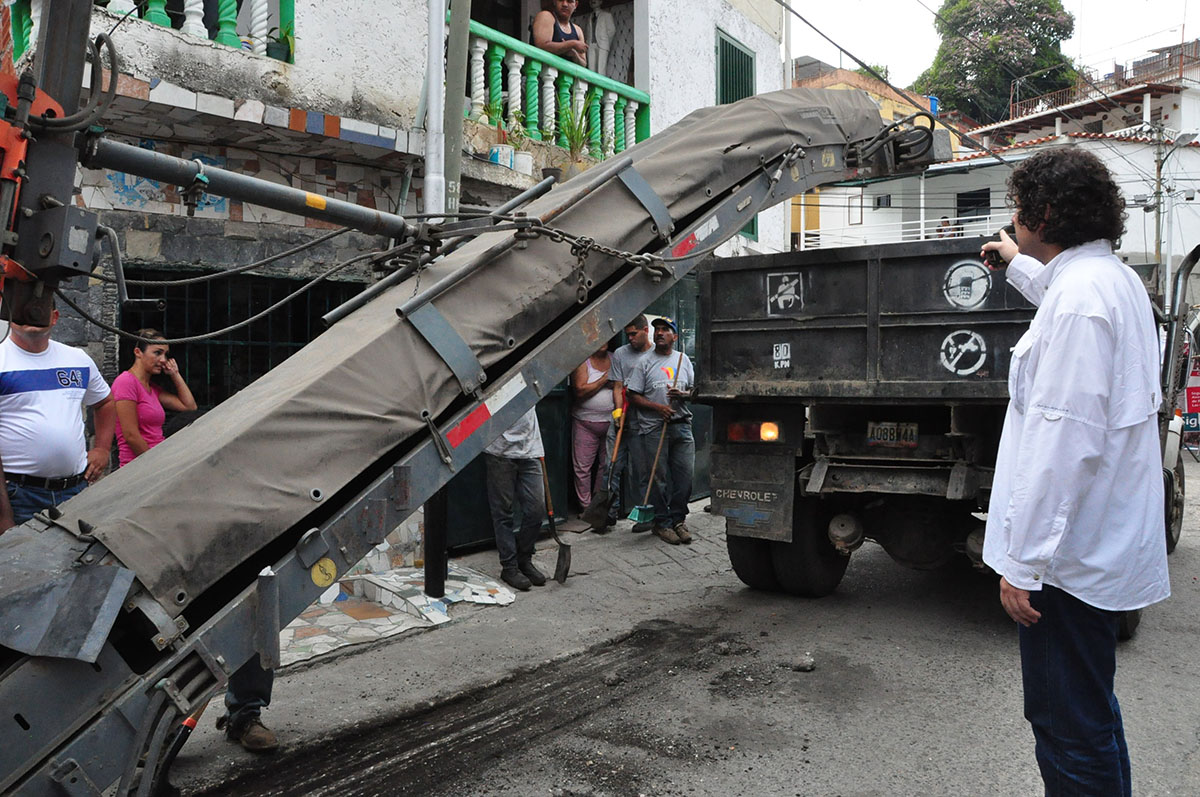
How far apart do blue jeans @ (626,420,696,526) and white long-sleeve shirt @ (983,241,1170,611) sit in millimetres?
5765

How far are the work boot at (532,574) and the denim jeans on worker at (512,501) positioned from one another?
0.12 feet

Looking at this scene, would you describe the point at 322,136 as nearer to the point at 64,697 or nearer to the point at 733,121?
the point at 733,121

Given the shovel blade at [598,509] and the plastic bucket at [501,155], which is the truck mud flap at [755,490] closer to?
the shovel blade at [598,509]

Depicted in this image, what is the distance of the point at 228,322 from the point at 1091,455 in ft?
19.0

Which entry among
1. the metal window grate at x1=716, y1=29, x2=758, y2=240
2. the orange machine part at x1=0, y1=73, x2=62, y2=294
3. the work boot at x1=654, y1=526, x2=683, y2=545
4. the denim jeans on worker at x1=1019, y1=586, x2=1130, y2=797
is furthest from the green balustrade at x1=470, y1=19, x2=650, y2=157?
the denim jeans on worker at x1=1019, y1=586, x2=1130, y2=797

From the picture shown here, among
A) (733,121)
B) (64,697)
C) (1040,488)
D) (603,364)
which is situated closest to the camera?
(1040,488)

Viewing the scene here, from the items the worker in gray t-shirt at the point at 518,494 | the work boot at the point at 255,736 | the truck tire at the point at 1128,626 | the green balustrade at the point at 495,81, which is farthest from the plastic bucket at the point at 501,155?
the truck tire at the point at 1128,626

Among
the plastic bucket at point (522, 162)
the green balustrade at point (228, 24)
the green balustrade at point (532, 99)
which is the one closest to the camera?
the green balustrade at point (228, 24)

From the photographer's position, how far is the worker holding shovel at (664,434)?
27.2 feet

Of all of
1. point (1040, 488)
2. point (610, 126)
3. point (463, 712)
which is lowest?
point (463, 712)

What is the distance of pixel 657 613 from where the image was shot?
625 centimetres

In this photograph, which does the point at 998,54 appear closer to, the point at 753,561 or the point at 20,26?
the point at 753,561

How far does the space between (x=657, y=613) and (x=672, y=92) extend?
22.5 ft

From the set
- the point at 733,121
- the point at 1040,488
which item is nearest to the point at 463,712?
the point at 1040,488
